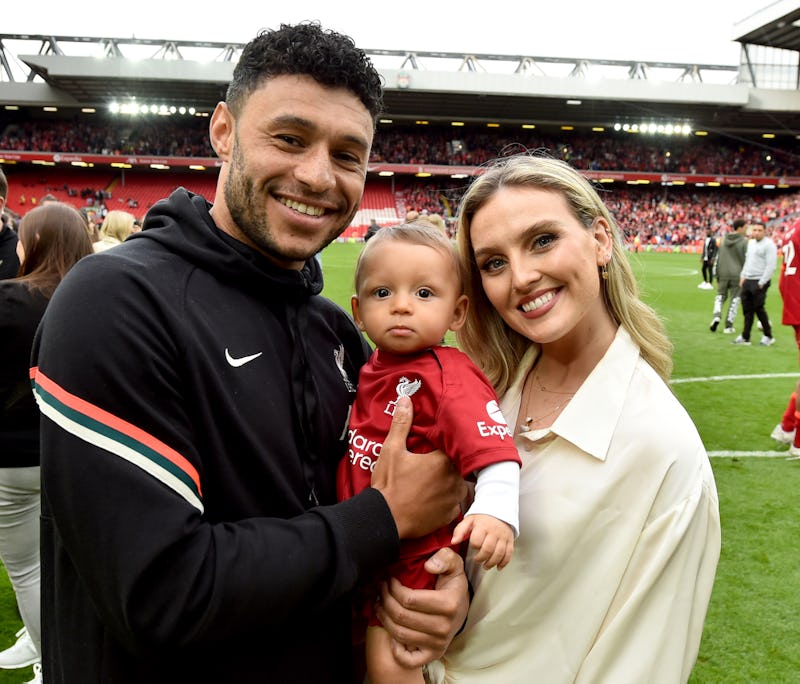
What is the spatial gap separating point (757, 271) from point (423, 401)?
41.6 feet

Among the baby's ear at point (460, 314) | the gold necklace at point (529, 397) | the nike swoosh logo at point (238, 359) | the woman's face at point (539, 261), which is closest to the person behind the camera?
the nike swoosh logo at point (238, 359)

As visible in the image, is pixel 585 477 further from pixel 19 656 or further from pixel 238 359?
pixel 19 656

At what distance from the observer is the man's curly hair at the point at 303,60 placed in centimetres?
177

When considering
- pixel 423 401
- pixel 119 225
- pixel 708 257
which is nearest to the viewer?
pixel 423 401

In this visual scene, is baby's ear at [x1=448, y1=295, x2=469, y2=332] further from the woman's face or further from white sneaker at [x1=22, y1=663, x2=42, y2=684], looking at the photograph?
white sneaker at [x1=22, y1=663, x2=42, y2=684]

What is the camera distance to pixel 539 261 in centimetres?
206

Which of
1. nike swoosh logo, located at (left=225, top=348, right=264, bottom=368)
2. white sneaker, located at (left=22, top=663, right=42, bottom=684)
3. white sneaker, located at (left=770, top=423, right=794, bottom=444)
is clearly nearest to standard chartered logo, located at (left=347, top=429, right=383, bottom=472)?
nike swoosh logo, located at (left=225, top=348, right=264, bottom=368)

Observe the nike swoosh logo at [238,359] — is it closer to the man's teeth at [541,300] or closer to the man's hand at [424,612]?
the man's hand at [424,612]

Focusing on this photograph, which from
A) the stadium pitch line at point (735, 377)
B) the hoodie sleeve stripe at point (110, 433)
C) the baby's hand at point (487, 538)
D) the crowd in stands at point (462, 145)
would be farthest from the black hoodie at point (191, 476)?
the crowd in stands at point (462, 145)

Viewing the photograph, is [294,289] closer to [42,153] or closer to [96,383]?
[96,383]

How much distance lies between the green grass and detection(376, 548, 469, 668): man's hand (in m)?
1.33

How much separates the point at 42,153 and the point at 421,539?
5731cm

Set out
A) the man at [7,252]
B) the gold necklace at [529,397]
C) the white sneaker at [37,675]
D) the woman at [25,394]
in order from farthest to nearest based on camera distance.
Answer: the man at [7,252], the white sneaker at [37,675], the woman at [25,394], the gold necklace at [529,397]

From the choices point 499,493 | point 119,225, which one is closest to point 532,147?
point 119,225
